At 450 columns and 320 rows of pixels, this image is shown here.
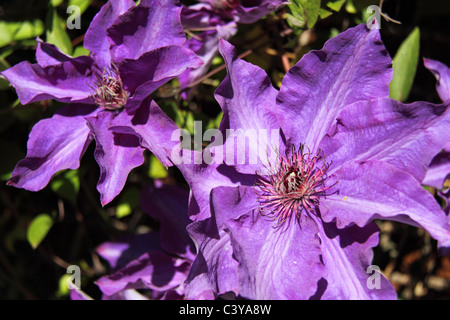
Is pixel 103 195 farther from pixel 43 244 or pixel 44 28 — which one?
pixel 43 244

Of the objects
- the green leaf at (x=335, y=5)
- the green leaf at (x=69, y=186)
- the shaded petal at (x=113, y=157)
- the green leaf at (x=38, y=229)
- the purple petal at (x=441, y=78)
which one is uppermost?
the green leaf at (x=335, y=5)

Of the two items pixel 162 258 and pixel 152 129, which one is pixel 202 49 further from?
pixel 162 258

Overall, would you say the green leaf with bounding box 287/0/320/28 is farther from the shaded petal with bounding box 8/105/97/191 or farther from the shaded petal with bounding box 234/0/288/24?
the shaded petal with bounding box 8/105/97/191

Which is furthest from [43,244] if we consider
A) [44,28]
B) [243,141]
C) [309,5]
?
[309,5]

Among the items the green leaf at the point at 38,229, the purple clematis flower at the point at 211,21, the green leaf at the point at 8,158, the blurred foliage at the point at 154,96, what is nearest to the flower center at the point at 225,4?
the purple clematis flower at the point at 211,21

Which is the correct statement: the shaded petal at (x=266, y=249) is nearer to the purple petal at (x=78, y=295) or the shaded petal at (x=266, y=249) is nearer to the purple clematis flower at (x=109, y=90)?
the purple clematis flower at (x=109, y=90)

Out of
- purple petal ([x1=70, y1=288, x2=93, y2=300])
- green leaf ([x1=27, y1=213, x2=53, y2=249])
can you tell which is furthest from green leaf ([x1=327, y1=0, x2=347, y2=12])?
green leaf ([x1=27, y1=213, x2=53, y2=249])
